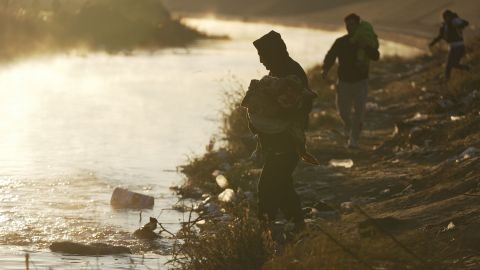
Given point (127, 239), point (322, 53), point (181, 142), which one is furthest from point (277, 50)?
point (322, 53)

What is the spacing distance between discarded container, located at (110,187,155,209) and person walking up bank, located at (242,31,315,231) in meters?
3.84

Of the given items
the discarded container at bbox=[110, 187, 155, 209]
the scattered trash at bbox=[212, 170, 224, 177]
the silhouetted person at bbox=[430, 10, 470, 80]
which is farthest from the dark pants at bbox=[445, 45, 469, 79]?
the discarded container at bbox=[110, 187, 155, 209]

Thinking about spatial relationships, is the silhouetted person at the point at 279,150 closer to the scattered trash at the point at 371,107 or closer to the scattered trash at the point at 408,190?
the scattered trash at the point at 408,190

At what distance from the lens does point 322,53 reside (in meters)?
45.7

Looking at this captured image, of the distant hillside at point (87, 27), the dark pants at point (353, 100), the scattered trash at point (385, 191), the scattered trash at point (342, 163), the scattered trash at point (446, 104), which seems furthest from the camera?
the distant hillside at point (87, 27)

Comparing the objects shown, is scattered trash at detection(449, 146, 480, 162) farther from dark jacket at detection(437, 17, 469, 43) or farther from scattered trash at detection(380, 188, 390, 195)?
dark jacket at detection(437, 17, 469, 43)

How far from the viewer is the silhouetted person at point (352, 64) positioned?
16.2 m

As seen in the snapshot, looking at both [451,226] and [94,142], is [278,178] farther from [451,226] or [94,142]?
[94,142]

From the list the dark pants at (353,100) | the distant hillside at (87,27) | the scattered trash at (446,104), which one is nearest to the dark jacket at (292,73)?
the dark pants at (353,100)

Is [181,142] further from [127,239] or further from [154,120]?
[127,239]

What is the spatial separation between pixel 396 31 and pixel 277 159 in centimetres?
5227

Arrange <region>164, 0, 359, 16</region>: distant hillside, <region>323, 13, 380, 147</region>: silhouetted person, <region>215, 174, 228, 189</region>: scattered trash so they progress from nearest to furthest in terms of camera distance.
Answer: <region>215, 174, 228, 189</region>: scattered trash → <region>323, 13, 380, 147</region>: silhouetted person → <region>164, 0, 359, 16</region>: distant hillside

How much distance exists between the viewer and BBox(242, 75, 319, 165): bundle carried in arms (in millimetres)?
9867

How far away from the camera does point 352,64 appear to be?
1625cm
